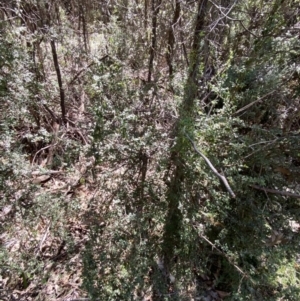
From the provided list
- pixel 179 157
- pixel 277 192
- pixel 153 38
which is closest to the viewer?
pixel 179 157

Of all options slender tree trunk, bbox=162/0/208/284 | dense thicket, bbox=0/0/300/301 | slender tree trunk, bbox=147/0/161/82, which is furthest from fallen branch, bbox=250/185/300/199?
slender tree trunk, bbox=147/0/161/82

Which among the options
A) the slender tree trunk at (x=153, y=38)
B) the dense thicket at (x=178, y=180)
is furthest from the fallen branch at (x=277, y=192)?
the slender tree trunk at (x=153, y=38)

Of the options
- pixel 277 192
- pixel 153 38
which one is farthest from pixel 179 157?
pixel 153 38

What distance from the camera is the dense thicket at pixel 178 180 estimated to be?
5.66 feet

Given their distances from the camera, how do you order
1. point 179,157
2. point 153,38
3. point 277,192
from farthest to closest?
point 153,38 → point 277,192 → point 179,157

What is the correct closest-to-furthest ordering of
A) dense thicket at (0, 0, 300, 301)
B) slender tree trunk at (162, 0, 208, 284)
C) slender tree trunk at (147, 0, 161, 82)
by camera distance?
slender tree trunk at (162, 0, 208, 284), dense thicket at (0, 0, 300, 301), slender tree trunk at (147, 0, 161, 82)

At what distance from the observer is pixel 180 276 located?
196cm

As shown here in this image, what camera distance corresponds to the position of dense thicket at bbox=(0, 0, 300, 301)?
5.66 ft

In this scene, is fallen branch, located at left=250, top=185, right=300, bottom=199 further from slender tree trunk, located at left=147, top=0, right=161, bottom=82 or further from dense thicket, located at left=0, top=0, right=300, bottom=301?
slender tree trunk, located at left=147, top=0, right=161, bottom=82

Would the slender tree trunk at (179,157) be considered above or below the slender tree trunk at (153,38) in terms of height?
below

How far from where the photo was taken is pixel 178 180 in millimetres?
1846

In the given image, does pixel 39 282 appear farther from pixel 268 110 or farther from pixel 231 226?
pixel 268 110

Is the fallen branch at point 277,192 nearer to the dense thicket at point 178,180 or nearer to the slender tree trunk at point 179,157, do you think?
the dense thicket at point 178,180

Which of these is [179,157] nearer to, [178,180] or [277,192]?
[178,180]
